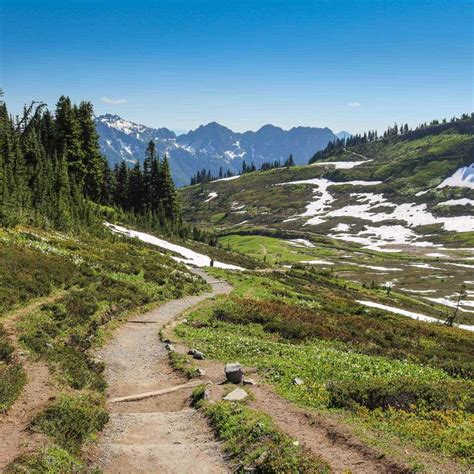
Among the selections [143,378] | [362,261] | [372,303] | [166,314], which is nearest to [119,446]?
[143,378]

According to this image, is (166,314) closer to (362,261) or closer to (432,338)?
(432,338)

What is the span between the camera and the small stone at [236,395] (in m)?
15.5

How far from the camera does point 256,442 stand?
12219mm

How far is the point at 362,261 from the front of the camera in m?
159

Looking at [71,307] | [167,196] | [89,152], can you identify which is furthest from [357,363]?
[167,196]

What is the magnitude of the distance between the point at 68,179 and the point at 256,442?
66142 millimetres

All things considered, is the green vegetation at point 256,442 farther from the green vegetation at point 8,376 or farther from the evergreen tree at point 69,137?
the evergreen tree at point 69,137

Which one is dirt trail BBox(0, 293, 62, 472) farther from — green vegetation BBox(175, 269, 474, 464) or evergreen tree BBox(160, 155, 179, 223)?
evergreen tree BBox(160, 155, 179, 223)

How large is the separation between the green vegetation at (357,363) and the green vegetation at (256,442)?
264cm

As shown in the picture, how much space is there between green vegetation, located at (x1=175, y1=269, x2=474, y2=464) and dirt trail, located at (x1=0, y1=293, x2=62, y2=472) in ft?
27.5

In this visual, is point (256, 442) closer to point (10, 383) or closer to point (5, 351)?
point (10, 383)

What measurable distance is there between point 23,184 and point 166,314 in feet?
125

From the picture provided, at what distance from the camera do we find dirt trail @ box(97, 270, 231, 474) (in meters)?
11.9

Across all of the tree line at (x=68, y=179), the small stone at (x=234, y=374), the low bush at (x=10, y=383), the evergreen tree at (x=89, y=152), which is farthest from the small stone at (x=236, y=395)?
the evergreen tree at (x=89, y=152)
